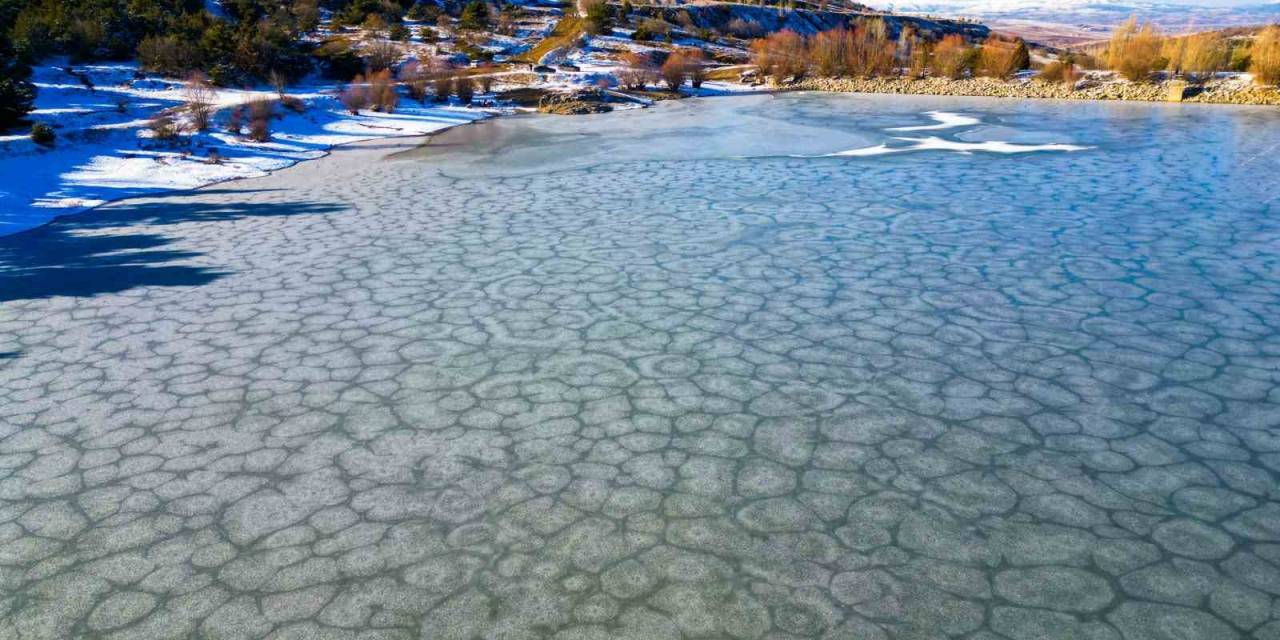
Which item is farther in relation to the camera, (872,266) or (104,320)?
(872,266)

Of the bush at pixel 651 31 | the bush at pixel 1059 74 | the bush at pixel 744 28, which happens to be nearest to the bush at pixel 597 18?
the bush at pixel 651 31

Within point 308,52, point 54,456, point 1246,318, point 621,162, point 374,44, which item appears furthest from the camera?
point 374,44

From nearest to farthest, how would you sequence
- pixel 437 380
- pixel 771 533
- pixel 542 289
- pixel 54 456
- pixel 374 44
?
pixel 771 533 → pixel 54 456 → pixel 437 380 → pixel 542 289 → pixel 374 44

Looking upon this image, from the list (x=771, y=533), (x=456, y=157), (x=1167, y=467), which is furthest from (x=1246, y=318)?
(x=456, y=157)

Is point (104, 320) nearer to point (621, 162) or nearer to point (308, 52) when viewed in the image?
point (621, 162)

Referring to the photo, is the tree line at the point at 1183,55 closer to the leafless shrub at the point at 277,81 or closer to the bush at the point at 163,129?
the leafless shrub at the point at 277,81

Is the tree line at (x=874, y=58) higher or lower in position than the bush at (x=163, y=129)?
higher

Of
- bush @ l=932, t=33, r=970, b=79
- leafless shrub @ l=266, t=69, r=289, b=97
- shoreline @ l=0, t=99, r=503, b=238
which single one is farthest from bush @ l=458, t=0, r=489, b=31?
bush @ l=932, t=33, r=970, b=79

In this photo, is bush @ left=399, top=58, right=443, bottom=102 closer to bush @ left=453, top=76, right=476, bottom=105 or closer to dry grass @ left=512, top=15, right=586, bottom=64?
bush @ left=453, top=76, right=476, bottom=105
